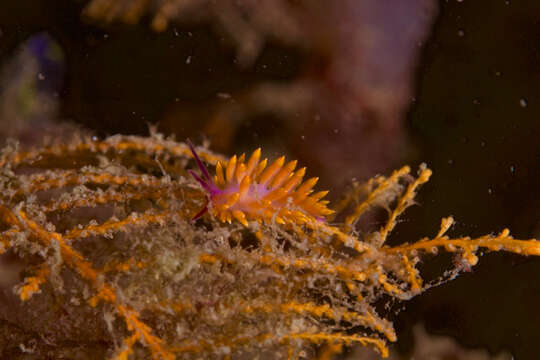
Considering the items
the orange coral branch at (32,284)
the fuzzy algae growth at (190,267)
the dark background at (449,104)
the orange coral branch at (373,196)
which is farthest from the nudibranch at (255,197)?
the dark background at (449,104)

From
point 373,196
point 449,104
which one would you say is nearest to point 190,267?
point 373,196

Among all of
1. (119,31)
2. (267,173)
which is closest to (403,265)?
(267,173)

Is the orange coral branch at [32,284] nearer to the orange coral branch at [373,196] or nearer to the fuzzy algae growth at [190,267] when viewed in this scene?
the fuzzy algae growth at [190,267]

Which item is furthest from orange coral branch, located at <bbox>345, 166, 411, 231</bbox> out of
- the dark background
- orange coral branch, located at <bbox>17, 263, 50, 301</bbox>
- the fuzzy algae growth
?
orange coral branch, located at <bbox>17, 263, 50, 301</bbox>

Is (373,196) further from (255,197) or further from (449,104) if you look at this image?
(449,104)

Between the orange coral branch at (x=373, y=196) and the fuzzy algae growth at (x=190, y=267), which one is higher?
the orange coral branch at (x=373, y=196)

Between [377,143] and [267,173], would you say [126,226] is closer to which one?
[267,173]
